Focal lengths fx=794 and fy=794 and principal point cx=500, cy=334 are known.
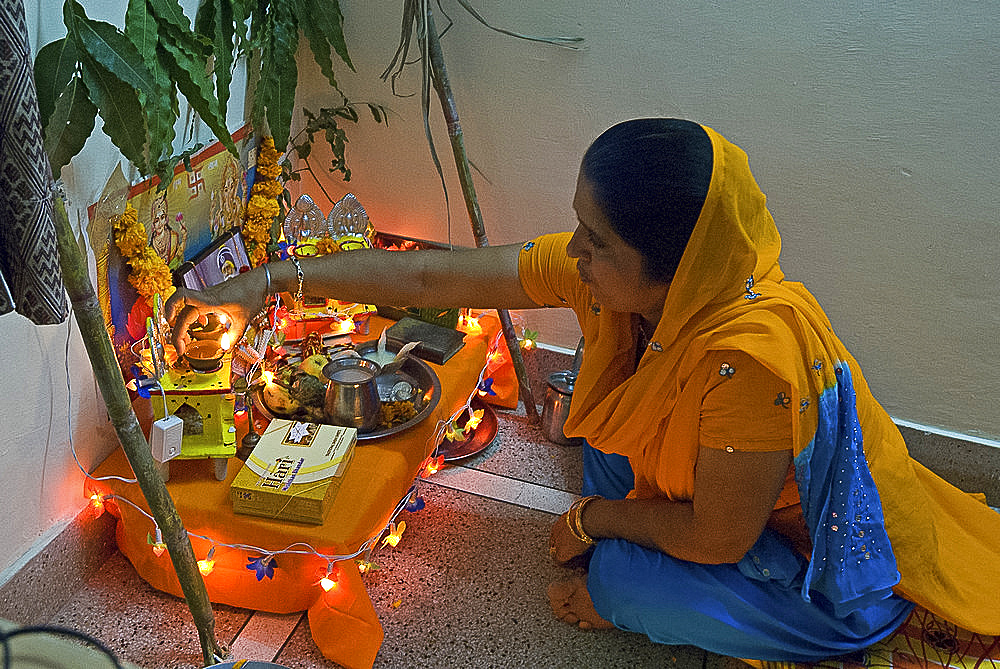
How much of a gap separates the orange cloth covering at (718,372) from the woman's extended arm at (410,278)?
6 cm

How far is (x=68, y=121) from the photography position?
110 cm

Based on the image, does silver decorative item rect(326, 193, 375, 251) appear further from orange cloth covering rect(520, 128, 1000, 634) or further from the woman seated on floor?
orange cloth covering rect(520, 128, 1000, 634)

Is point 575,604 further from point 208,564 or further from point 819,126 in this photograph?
point 819,126

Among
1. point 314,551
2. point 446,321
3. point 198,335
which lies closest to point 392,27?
point 446,321

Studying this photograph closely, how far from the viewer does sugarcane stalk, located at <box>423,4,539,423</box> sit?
1832 mm

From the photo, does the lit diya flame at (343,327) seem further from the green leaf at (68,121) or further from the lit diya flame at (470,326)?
the green leaf at (68,121)

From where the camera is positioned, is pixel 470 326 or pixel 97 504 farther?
pixel 470 326

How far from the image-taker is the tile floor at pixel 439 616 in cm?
156

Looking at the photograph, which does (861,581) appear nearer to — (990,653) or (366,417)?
(990,653)

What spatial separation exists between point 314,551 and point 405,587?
1.01 feet

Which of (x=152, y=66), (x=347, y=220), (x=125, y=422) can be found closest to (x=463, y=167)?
(x=347, y=220)

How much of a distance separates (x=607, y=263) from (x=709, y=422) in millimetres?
321

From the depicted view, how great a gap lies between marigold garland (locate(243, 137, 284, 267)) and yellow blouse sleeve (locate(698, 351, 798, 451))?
127cm

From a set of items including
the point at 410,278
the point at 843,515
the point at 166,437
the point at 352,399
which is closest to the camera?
the point at 843,515
